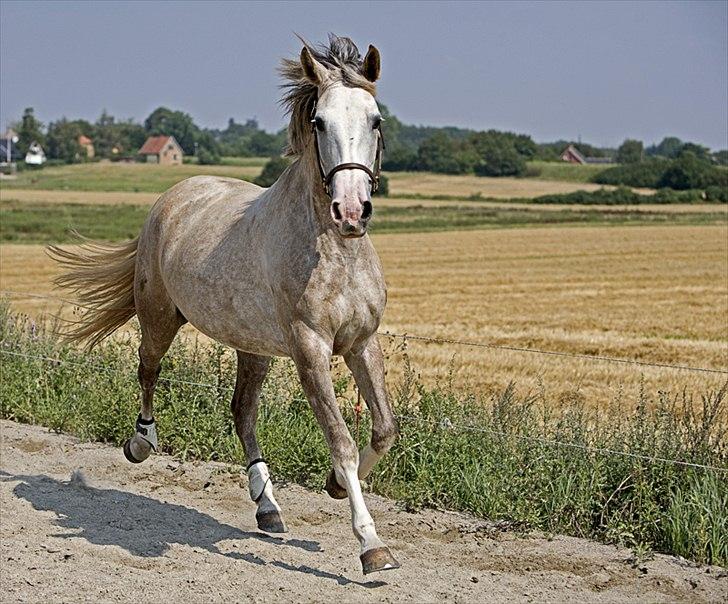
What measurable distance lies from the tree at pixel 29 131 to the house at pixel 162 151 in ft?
48.5

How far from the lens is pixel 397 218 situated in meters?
55.0

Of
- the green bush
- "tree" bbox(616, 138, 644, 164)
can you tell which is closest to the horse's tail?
the green bush

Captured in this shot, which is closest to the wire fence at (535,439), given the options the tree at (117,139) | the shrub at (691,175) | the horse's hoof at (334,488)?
the horse's hoof at (334,488)

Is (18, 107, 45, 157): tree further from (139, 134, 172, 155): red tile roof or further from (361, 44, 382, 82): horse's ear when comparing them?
(361, 44, 382, 82): horse's ear

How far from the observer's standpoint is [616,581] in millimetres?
5660

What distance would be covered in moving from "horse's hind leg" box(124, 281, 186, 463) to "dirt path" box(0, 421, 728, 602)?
326mm

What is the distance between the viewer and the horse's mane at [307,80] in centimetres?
546

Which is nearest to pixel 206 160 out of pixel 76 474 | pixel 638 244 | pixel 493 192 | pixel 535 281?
pixel 493 192

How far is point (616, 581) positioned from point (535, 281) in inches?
881

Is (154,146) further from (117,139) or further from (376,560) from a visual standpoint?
(376,560)

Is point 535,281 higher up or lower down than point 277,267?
lower down

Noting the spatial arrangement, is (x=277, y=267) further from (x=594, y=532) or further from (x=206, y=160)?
(x=206, y=160)

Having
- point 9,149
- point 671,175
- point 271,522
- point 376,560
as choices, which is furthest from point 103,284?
point 9,149

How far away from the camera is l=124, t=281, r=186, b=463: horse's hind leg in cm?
746
